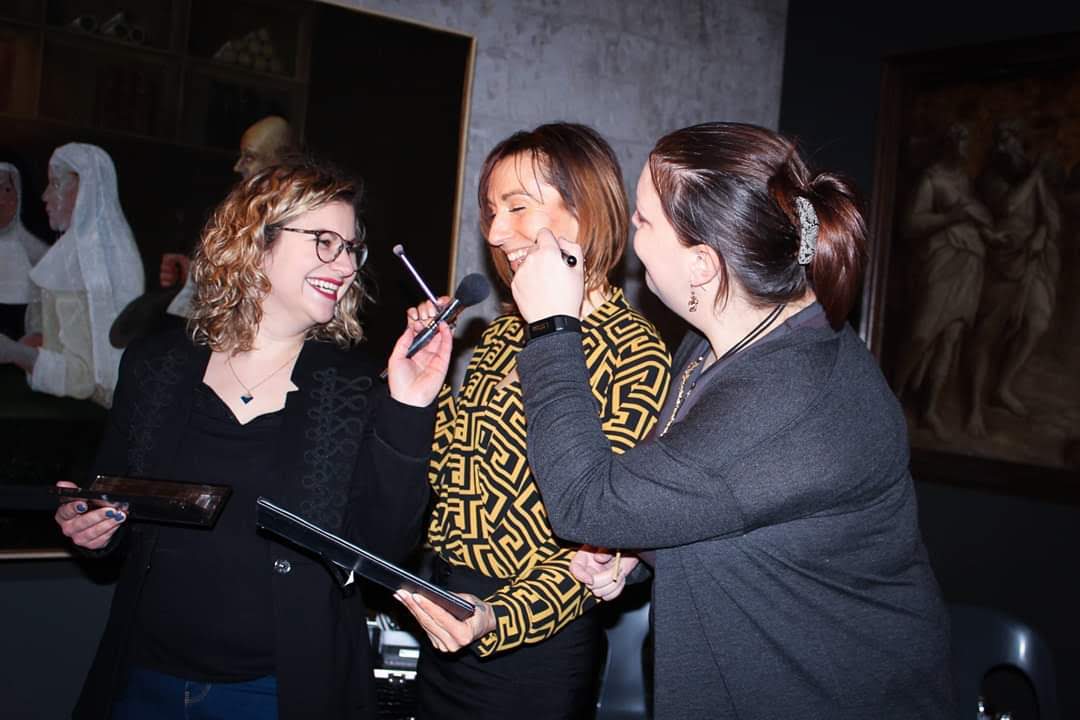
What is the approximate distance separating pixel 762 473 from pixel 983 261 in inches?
82.5

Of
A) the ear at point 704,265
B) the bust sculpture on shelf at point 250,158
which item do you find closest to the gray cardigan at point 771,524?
the ear at point 704,265

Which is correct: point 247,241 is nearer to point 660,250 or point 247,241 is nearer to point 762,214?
point 660,250

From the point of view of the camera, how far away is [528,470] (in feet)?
5.25

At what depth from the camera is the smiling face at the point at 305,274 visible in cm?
175

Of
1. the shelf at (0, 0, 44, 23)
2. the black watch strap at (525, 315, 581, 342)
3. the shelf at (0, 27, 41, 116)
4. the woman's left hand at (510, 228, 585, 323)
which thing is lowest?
the black watch strap at (525, 315, 581, 342)

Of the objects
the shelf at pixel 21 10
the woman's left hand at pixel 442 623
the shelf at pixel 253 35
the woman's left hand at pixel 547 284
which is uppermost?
the shelf at pixel 253 35

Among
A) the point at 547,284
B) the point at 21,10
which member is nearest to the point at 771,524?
the point at 547,284

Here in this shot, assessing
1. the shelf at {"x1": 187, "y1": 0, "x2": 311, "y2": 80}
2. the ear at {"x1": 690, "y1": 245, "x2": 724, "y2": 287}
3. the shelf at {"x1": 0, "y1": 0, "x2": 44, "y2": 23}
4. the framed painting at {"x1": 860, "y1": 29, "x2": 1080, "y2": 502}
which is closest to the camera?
the ear at {"x1": 690, "y1": 245, "x2": 724, "y2": 287}

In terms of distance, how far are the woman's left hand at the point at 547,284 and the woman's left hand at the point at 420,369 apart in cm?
33

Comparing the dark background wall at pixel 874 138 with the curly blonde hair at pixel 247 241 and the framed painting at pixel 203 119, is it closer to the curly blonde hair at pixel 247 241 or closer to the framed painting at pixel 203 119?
the framed painting at pixel 203 119

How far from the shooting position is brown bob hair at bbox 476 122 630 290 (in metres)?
1.67

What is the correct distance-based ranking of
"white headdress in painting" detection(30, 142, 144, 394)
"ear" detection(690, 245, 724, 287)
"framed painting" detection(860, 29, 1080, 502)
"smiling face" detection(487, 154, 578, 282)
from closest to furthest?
"ear" detection(690, 245, 724, 287) < "smiling face" detection(487, 154, 578, 282) < "white headdress in painting" detection(30, 142, 144, 394) < "framed painting" detection(860, 29, 1080, 502)

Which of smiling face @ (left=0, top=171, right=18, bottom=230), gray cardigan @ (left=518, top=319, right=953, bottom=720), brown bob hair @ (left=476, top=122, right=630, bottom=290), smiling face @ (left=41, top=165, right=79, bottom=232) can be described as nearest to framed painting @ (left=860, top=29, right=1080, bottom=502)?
brown bob hair @ (left=476, top=122, right=630, bottom=290)

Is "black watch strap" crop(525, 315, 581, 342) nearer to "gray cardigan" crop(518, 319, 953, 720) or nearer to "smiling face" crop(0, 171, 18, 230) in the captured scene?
"gray cardigan" crop(518, 319, 953, 720)
